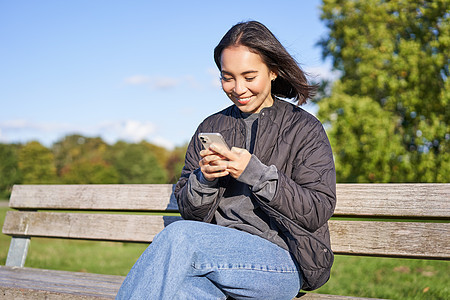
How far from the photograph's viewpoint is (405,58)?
15.3 metres

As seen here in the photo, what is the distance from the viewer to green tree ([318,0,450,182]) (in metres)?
14.8

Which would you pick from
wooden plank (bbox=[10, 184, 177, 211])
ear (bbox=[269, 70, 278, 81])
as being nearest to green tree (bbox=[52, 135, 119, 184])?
wooden plank (bbox=[10, 184, 177, 211])

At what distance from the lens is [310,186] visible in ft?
7.31

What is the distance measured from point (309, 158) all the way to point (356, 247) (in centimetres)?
74

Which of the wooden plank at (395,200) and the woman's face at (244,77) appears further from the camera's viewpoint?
the wooden plank at (395,200)

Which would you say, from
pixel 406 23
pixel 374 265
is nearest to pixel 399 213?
pixel 374 265

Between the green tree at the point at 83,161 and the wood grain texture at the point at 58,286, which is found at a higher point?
the wood grain texture at the point at 58,286

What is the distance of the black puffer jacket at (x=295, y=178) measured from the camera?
2.12m

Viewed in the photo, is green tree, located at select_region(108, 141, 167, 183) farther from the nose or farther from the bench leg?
the nose

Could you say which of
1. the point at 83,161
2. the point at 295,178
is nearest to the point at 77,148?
the point at 83,161

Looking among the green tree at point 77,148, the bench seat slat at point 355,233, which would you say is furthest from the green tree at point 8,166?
the green tree at point 77,148

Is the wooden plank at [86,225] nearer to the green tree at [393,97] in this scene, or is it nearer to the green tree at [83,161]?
the green tree at [83,161]

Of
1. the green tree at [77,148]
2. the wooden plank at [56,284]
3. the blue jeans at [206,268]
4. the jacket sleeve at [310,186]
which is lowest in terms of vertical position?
the green tree at [77,148]

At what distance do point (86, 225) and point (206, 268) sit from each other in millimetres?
1809
